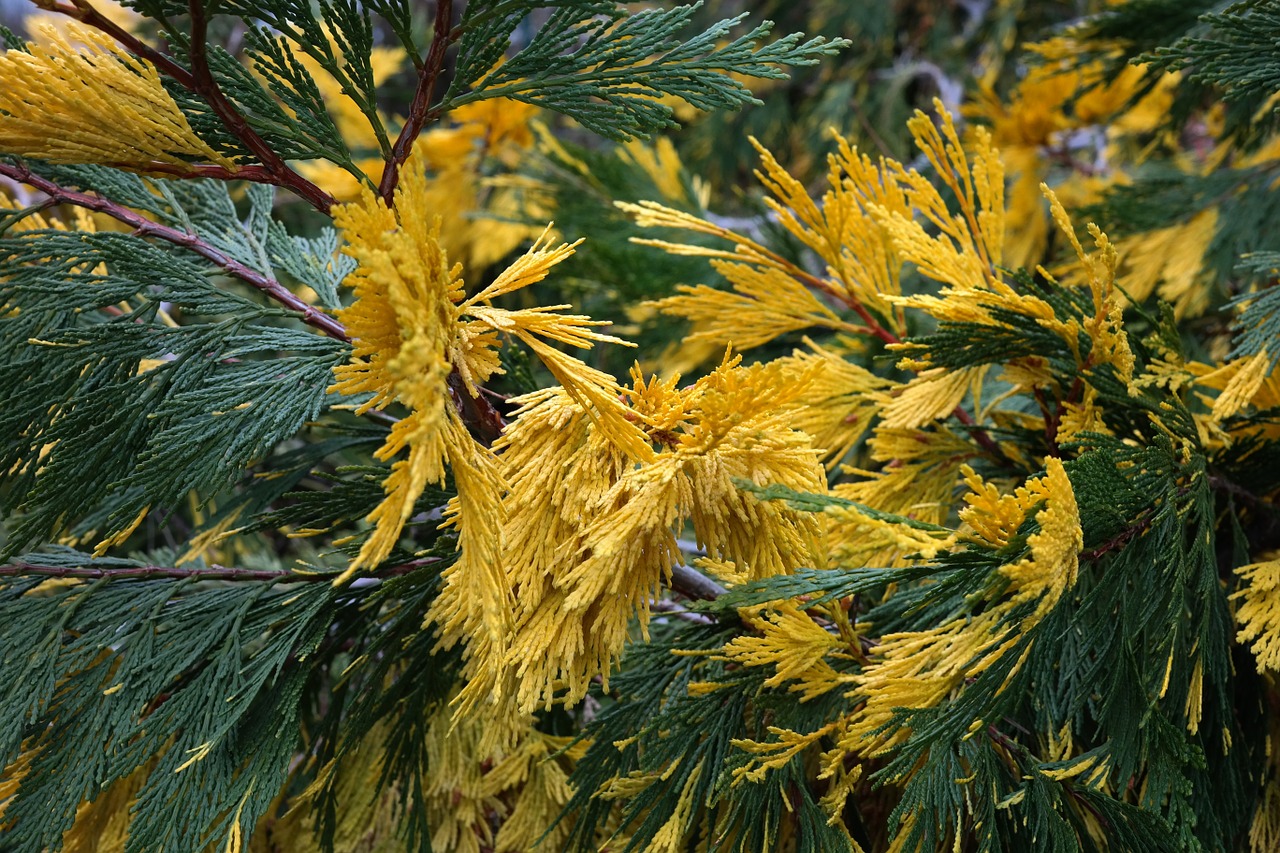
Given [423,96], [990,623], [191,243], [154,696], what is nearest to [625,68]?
[423,96]

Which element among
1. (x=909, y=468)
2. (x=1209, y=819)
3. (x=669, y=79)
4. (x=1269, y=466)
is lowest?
(x=1209, y=819)

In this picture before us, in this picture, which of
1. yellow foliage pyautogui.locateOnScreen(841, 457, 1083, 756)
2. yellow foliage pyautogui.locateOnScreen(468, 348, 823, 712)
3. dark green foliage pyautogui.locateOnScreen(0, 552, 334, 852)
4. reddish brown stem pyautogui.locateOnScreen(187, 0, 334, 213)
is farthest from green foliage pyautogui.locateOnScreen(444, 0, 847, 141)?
dark green foliage pyautogui.locateOnScreen(0, 552, 334, 852)

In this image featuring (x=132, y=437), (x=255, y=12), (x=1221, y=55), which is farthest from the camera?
(x=1221, y=55)

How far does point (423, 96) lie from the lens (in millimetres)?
813

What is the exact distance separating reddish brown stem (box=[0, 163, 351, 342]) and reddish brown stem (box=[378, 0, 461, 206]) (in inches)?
8.4

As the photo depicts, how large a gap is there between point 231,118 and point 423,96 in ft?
0.56

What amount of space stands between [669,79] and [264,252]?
57 cm

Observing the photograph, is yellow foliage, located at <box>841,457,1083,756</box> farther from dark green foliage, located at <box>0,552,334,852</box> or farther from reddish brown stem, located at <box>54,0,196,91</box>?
reddish brown stem, located at <box>54,0,196,91</box>

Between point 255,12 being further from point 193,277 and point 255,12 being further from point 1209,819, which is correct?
point 1209,819

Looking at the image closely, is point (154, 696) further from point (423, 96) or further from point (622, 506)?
point (423, 96)

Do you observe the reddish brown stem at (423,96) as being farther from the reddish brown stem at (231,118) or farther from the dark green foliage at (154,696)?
the dark green foliage at (154,696)

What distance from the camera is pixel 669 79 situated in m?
0.91

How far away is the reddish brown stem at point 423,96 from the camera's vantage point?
0.79m

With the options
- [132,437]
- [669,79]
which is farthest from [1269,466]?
[132,437]
